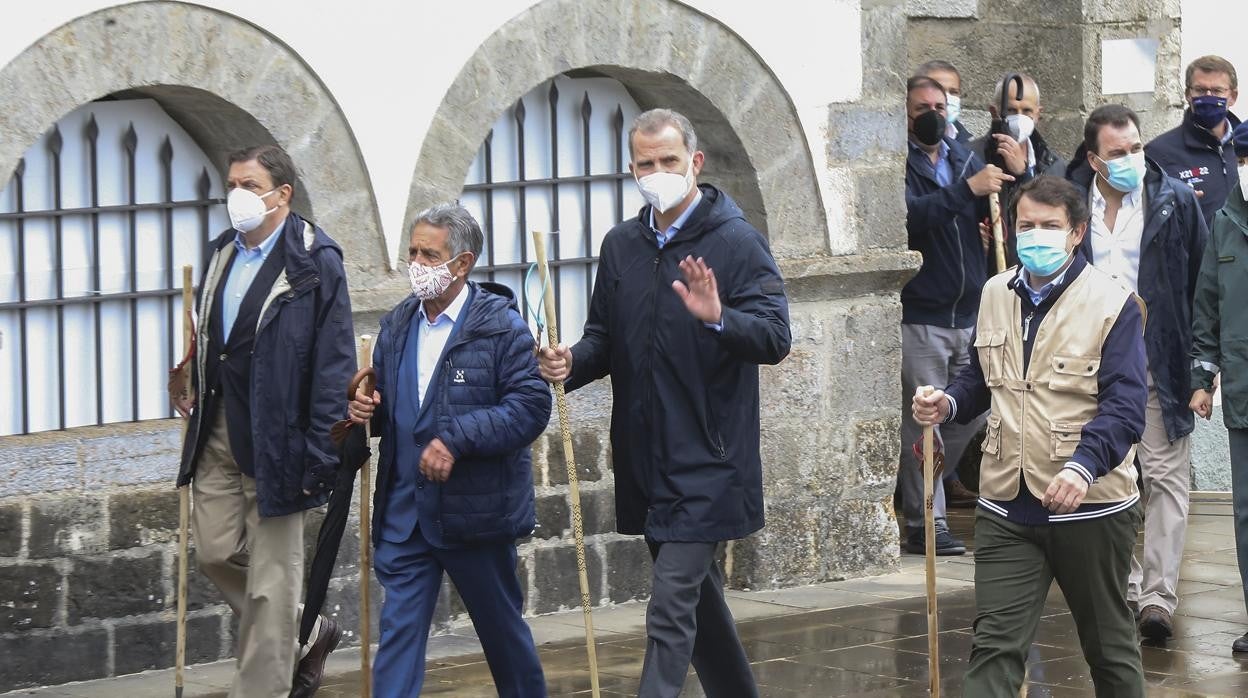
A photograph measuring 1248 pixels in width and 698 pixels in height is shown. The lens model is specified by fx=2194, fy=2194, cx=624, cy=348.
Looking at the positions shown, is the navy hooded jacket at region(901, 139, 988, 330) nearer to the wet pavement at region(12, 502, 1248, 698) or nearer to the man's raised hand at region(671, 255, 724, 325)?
the wet pavement at region(12, 502, 1248, 698)

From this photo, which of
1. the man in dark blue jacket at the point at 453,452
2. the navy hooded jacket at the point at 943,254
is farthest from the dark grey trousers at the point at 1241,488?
the man in dark blue jacket at the point at 453,452

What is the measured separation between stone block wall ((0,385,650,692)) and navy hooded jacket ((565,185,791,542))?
6.44 feet

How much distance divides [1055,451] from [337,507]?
207cm

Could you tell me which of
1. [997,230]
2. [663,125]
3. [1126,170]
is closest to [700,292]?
[663,125]

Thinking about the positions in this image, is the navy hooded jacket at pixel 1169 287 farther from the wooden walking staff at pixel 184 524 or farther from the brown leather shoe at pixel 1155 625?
the wooden walking staff at pixel 184 524

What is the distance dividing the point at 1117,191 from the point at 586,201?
211 cm

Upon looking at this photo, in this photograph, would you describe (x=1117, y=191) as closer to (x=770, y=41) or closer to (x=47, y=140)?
(x=770, y=41)

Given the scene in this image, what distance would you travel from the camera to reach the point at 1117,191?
26.6 ft

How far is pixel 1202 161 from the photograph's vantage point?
9.40m

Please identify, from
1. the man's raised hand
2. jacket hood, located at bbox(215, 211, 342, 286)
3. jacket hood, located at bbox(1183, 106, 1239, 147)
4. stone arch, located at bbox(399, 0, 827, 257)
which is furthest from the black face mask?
the man's raised hand

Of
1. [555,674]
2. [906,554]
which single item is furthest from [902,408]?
[555,674]

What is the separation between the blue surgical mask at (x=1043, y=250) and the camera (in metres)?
5.84

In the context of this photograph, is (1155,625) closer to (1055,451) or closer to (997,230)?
(997,230)

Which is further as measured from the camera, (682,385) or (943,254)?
(943,254)
